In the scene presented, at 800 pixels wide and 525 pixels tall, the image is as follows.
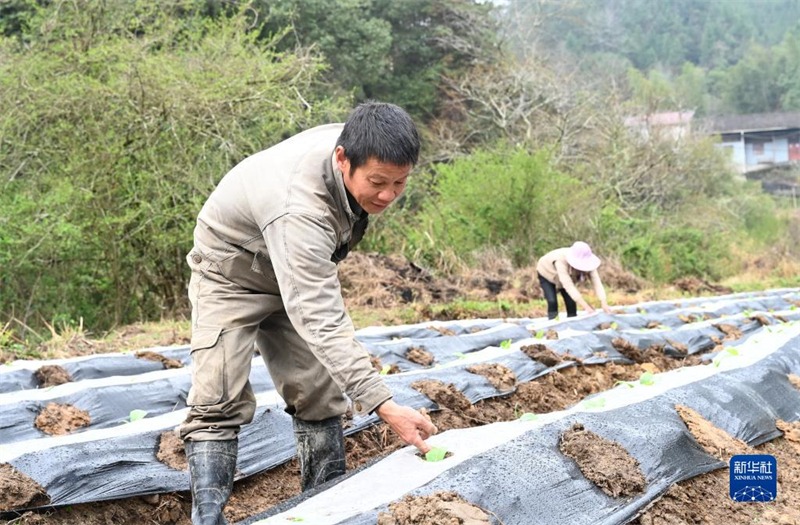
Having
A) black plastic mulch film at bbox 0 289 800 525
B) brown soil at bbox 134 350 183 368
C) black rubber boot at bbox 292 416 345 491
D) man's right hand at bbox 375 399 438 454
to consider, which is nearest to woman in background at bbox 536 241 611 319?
black plastic mulch film at bbox 0 289 800 525

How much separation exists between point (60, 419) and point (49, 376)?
106cm

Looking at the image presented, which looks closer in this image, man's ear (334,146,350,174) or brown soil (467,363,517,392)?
man's ear (334,146,350,174)

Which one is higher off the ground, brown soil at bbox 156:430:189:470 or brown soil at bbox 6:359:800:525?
brown soil at bbox 156:430:189:470

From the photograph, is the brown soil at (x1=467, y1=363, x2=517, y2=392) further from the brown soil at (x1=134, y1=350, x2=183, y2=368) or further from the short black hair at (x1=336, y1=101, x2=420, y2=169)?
the short black hair at (x1=336, y1=101, x2=420, y2=169)

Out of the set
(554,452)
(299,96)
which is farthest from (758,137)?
(554,452)

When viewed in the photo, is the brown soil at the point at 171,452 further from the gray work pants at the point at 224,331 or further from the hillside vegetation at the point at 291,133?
the hillside vegetation at the point at 291,133

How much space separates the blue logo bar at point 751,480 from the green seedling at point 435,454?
1.03 metres

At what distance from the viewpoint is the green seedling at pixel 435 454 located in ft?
9.34

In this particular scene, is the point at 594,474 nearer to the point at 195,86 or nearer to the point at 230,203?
the point at 230,203

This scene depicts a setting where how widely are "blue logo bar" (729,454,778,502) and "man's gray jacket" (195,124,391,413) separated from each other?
1398 millimetres

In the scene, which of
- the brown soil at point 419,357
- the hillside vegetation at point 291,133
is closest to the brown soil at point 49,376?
the hillside vegetation at point 291,133

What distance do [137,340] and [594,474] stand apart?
567 cm

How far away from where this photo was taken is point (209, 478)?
2928mm

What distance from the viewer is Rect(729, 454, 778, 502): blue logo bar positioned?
3.11 metres
